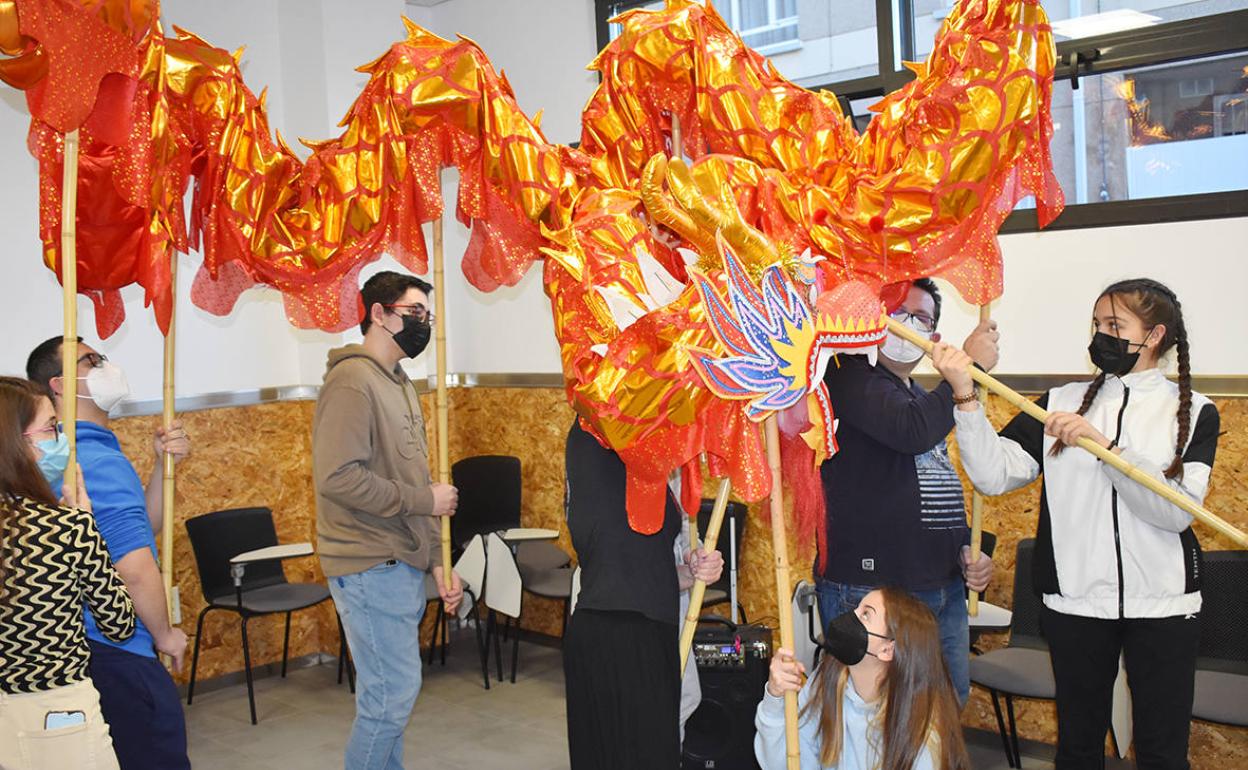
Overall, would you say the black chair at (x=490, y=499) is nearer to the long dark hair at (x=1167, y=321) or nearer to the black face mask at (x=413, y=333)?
the black face mask at (x=413, y=333)

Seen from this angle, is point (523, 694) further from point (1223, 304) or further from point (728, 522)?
point (1223, 304)

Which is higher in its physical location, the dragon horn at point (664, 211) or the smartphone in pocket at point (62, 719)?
the dragon horn at point (664, 211)

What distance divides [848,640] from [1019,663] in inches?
68.9

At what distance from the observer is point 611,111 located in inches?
88.7

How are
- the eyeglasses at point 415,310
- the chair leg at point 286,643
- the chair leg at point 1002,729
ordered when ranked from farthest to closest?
the chair leg at point 286,643 → the chair leg at point 1002,729 → the eyeglasses at point 415,310

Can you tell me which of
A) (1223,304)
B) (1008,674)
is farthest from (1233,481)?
(1008,674)

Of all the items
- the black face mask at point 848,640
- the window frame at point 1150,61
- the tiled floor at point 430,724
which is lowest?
the tiled floor at point 430,724

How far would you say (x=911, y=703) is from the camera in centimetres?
239

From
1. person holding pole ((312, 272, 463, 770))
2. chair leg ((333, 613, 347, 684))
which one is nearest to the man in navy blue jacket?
person holding pole ((312, 272, 463, 770))

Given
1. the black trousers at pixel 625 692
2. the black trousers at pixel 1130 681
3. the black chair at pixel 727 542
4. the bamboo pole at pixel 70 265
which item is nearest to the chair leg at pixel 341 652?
the black chair at pixel 727 542

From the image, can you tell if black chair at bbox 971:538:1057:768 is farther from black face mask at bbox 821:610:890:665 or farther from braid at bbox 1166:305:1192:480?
black face mask at bbox 821:610:890:665

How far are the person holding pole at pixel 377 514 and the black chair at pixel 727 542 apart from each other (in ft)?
4.47

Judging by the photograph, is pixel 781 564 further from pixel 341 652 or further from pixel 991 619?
pixel 341 652

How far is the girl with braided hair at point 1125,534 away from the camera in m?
2.75
